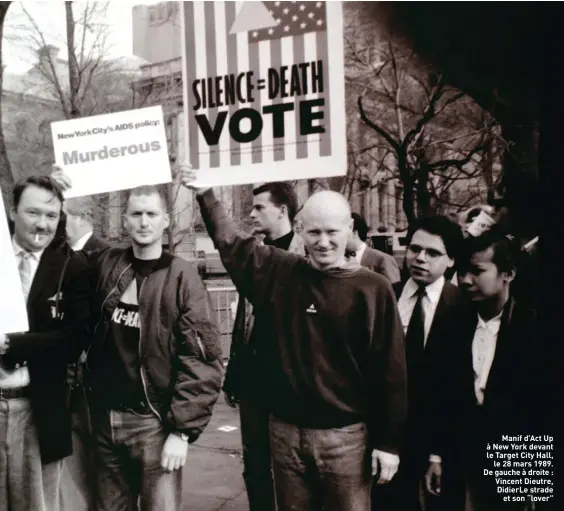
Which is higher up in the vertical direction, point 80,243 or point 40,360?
point 80,243

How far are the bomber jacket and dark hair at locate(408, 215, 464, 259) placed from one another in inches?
43.9

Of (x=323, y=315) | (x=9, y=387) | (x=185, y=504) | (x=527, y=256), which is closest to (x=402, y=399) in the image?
(x=323, y=315)

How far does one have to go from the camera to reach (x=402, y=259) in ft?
8.98

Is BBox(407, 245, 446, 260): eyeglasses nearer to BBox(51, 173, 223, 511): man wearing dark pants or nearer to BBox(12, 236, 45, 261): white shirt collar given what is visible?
BBox(51, 173, 223, 511): man wearing dark pants

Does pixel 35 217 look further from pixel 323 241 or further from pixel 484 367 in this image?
pixel 484 367

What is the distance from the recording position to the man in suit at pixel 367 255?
2725 millimetres

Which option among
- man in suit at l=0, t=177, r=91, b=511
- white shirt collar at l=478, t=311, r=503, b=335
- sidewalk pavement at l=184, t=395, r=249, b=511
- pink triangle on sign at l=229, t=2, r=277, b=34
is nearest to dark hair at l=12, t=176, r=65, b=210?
man in suit at l=0, t=177, r=91, b=511

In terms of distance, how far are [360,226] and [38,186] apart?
174 cm

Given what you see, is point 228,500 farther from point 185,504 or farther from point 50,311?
point 50,311

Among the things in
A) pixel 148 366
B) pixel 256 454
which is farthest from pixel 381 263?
pixel 148 366

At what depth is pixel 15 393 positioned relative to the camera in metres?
3.03

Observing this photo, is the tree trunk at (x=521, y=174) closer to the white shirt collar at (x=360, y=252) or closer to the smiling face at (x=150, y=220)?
the white shirt collar at (x=360, y=252)

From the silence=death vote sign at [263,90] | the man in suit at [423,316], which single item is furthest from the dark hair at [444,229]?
the silence=death vote sign at [263,90]

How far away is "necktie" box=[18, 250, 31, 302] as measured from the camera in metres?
3.08
